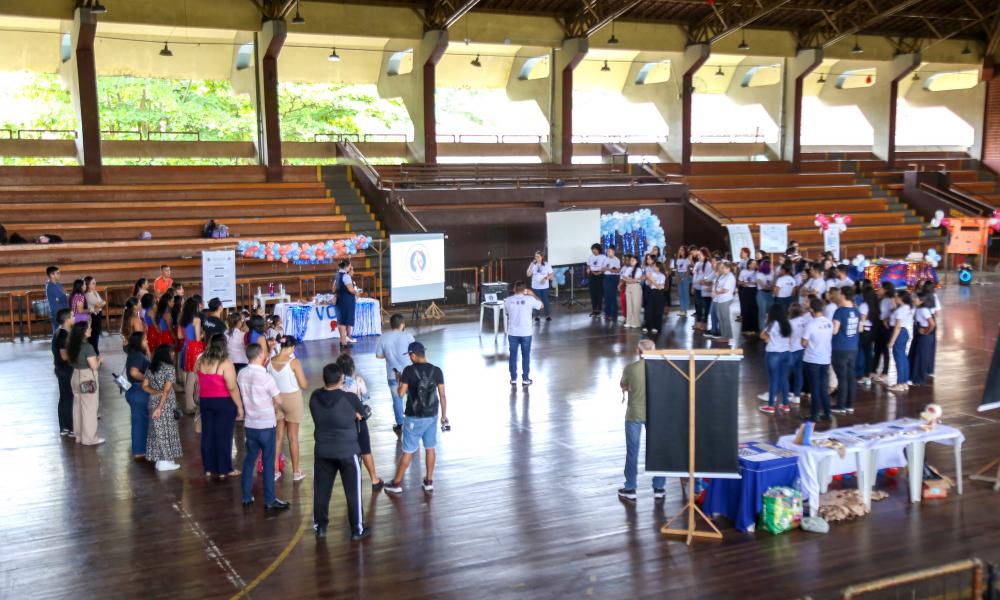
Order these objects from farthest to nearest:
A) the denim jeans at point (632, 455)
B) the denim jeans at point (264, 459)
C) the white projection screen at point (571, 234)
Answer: the white projection screen at point (571, 234) → the denim jeans at point (632, 455) → the denim jeans at point (264, 459)

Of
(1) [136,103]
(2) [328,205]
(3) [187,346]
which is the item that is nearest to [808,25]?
(2) [328,205]

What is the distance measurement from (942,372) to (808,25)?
19.6 metres

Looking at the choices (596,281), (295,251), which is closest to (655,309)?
(596,281)

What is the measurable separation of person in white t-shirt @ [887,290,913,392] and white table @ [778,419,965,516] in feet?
11.6

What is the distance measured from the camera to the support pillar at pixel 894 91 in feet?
101

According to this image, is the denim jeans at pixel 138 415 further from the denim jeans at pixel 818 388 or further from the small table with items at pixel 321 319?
the denim jeans at pixel 818 388

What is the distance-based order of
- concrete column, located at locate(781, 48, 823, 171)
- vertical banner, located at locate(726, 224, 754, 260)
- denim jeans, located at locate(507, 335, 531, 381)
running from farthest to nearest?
concrete column, located at locate(781, 48, 823, 171) → vertical banner, located at locate(726, 224, 754, 260) → denim jeans, located at locate(507, 335, 531, 381)

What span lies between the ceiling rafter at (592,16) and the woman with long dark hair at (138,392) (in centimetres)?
1814

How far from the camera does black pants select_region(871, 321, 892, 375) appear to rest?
1182cm

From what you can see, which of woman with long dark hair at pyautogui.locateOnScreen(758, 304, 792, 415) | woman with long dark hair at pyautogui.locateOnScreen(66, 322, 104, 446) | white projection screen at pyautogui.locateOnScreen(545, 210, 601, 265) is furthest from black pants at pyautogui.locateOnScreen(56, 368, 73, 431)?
→ white projection screen at pyautogui.locateOnScreen(545, 210, 601, 265)

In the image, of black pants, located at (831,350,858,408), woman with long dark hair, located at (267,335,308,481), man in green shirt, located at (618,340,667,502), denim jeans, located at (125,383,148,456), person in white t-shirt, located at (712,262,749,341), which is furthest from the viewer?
person in white t-shirt, located at (712,262,749,341)

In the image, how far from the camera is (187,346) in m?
10.2

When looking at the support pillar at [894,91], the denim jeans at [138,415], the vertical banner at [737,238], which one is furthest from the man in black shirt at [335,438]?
the support pillar at [894,91]

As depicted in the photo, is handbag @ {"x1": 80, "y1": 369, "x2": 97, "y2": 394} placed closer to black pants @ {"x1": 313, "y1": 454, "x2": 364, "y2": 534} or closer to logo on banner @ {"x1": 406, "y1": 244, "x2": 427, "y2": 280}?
black pants @ {"x1": 313, "y1": 454, "x2": 364, "y2": 534}
